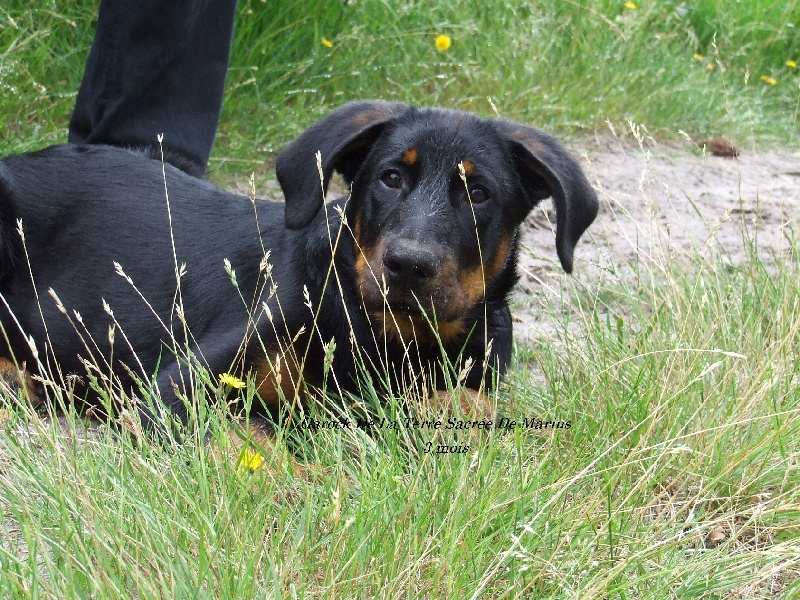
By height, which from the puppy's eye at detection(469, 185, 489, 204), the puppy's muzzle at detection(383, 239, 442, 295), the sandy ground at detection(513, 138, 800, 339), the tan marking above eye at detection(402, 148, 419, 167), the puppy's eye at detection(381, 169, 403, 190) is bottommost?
the sandy ground at detection(513, 138, 800, 339)

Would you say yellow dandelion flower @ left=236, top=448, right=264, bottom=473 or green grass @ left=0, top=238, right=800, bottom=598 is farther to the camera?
yellow dandelion flower @ left=236, top=448, right=264, bottom=473

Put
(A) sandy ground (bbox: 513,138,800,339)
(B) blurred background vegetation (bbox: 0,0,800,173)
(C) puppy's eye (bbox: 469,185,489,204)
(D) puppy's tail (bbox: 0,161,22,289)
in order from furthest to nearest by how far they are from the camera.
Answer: (B) blurred background vegetation (bbox: 0,0,800,173)
(A) sandy ground (bbox: 513,138,800,339)
(D) puppy's tail (bbox: 0,161,22,289)
(C) puppy's eye (bbox: 469,185,489,204)

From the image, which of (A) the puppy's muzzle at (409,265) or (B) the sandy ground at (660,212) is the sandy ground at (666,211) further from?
(A) the puppy's muzzle at (409,265)

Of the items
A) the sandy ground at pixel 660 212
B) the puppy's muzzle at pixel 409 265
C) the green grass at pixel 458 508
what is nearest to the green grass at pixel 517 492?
the green grass at pixel 458 508

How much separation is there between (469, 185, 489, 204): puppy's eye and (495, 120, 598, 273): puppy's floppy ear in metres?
0.19

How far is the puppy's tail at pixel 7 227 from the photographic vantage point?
11.9ft

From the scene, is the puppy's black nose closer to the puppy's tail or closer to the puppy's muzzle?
the puppy's muzzle

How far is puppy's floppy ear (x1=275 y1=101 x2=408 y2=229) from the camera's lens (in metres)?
3.08

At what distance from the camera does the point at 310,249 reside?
320 cm

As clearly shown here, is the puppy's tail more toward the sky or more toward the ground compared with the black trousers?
more toward the ground

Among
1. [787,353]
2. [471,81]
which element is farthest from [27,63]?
[787,353]

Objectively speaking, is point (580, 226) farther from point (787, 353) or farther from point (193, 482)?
point (193, 482)

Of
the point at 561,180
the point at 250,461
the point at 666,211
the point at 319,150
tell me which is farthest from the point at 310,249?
the point at 666,211

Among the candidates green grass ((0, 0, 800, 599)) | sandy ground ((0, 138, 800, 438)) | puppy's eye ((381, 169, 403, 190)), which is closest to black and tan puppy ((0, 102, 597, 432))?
puppy's eye ((381, 169, 403, 190))
